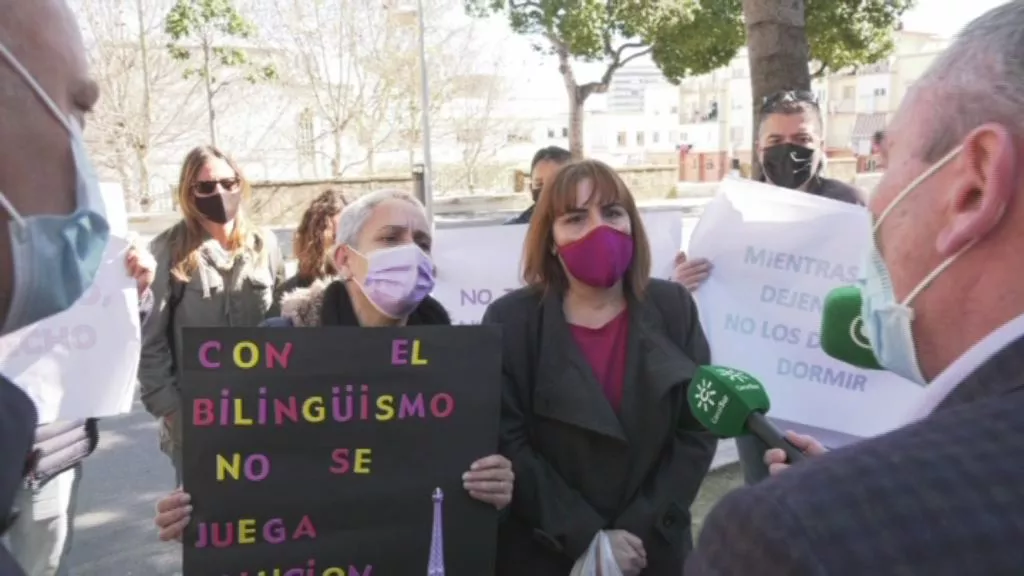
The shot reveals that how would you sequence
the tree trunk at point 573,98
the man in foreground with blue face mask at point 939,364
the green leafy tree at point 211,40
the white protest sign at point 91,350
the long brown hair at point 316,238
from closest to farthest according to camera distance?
the man in foreground with blue face mask at point 939,364, the white protest sign at point 91,350, the long brown hair at point 316,238, the green leafy tree at point 211,40, the tree trunk at point 573,98

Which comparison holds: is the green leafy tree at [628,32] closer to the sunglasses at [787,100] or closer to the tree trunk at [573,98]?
the tree trunk at [573,98]

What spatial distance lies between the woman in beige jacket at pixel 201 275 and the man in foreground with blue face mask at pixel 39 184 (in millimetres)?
2022

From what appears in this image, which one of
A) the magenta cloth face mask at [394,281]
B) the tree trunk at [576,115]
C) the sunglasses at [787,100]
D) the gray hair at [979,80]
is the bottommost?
the magenta cloth face mask at [394,281]

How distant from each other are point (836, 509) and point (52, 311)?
48.0 inches

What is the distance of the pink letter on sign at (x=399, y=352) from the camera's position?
2.11 metres

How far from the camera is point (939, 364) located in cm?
100

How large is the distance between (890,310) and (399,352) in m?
1.28

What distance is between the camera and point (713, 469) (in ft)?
16.0

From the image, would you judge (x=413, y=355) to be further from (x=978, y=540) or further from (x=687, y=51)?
(x=687, y=51)

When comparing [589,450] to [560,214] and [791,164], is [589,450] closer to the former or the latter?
[560,214]

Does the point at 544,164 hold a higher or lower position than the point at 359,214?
higher

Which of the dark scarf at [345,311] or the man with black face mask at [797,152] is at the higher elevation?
the man with black face mask at [797,152]

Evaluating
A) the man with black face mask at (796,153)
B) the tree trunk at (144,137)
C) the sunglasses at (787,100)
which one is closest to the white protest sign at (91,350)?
the man with black face mask at (796,153)

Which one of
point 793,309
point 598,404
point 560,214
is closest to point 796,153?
point 793,309
